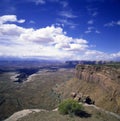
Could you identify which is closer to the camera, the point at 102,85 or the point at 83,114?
the point at 83,114

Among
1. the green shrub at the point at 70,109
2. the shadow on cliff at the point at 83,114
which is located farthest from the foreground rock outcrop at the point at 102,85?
the green shrub at the point at 70,109

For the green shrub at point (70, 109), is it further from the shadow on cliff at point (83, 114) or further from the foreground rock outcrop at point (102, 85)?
the foreground rock outcrop at point (102, 85)

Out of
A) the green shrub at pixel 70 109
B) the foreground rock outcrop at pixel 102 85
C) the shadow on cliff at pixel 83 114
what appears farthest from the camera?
the foreground rock outcrop at pixel 102 85

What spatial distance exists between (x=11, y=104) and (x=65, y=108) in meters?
46.5

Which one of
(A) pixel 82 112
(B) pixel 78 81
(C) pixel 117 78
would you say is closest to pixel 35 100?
(B) pixel 78 81

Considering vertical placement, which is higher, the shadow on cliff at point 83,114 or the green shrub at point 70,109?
the green shrub at point 70,109

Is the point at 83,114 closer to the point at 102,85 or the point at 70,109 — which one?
the point at 70,109

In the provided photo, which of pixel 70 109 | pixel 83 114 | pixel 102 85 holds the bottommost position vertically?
pixel 83 114

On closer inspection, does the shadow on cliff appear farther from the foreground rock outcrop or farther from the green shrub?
the foreground rock outcrop

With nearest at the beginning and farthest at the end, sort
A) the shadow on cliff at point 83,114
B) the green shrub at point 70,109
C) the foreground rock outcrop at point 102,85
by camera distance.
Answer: the shadow on cliff at point 83,114 → the green shrub at point 70,109 → the foreground rock outcrop at point 102,85

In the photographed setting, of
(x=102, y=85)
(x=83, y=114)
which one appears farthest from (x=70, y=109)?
(x=102, y=85)

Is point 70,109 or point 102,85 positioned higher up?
point 102,85

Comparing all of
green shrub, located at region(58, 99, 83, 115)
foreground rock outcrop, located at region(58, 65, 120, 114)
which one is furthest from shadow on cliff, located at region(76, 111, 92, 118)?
foreground rock outcrop, located at region(58, 65, 120, 114)

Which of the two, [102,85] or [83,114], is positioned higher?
[102,85]
